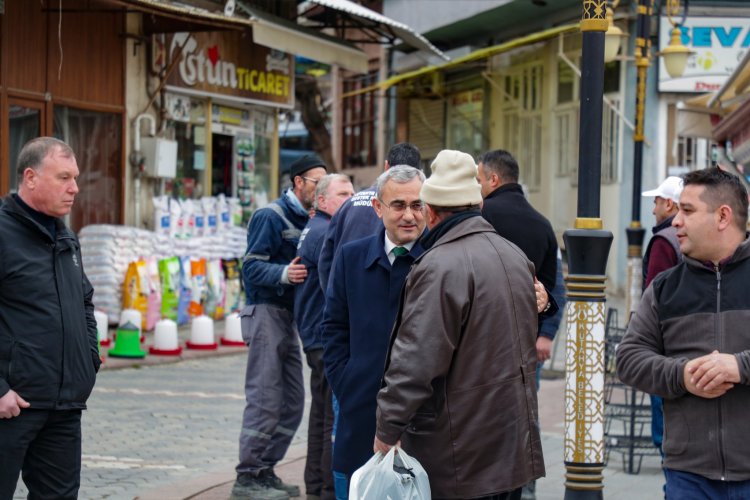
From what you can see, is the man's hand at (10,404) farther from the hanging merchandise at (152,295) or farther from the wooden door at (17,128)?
the hanging merchandise at (152,295)

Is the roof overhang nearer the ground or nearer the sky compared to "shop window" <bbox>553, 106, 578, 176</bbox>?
nearer the sky

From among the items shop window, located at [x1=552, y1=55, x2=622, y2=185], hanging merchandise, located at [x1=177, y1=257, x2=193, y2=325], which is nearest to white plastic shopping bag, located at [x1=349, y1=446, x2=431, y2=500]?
hanging merchandise, located at [x1=177, y1=257, x2=193, y2=325]

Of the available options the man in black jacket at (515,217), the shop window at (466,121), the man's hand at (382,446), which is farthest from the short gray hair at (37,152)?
the shop window at (466,121)

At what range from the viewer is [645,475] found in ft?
28.0

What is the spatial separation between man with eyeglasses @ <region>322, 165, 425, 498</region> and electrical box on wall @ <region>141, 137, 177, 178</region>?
11.7 metres

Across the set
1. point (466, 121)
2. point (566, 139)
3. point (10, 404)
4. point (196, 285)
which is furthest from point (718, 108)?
point (466, 121)

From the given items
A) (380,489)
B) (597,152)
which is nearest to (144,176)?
(597,152)

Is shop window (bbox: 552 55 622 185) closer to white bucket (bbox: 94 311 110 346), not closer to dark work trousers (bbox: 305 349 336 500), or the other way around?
white bucket (bbox: 94 311 110 346)

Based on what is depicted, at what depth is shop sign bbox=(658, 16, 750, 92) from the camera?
22.6m

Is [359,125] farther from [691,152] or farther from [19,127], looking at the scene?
[19,127]

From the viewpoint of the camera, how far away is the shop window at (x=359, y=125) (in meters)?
34.2

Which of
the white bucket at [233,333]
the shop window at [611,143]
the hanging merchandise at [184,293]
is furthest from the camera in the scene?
the shop window at [611,143]

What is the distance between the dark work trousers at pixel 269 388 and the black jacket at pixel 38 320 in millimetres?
2472

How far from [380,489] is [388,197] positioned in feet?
4.64
